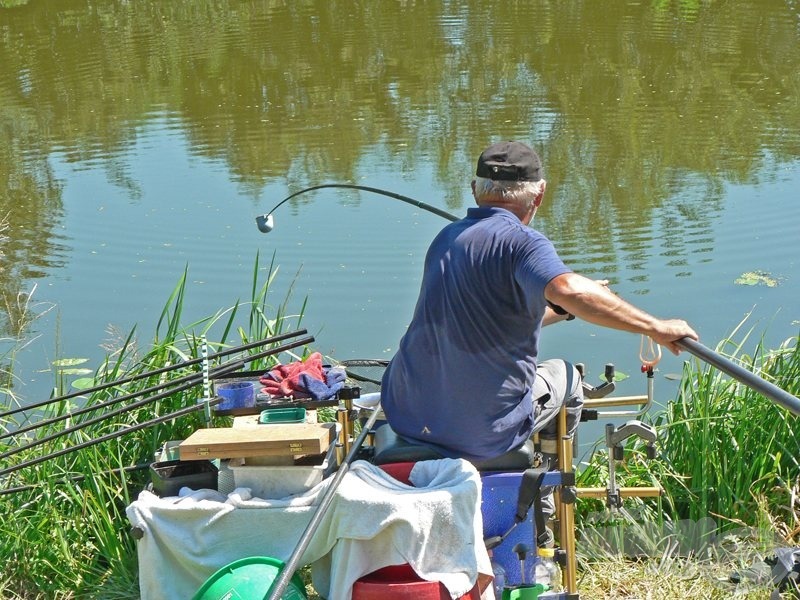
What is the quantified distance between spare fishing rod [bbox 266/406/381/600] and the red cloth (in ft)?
0.75

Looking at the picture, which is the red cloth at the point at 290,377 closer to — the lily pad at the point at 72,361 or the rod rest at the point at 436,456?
the rod rest at the point at 436,456

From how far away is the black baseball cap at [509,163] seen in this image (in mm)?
3016

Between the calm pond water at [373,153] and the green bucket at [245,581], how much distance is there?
250cm

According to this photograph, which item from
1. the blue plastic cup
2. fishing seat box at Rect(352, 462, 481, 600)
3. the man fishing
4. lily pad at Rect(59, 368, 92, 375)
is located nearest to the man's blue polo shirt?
the man fishing

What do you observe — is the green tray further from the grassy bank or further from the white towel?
the grassy bank

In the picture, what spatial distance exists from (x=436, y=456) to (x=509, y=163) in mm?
765

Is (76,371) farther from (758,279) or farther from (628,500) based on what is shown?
(758,279)

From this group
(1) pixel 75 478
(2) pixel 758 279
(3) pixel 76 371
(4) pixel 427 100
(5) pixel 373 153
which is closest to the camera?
(1) pixel 75 478

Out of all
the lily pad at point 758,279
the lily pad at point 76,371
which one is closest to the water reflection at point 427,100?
the lily pad at point 758,279

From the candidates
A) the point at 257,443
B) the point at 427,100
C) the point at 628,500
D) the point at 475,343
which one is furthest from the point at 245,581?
the point at 427,100

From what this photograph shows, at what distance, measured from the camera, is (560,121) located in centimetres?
961

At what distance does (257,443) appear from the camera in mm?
3031

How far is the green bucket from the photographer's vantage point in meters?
2.79

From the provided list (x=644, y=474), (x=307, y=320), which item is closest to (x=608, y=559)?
(x=644, y=474)
